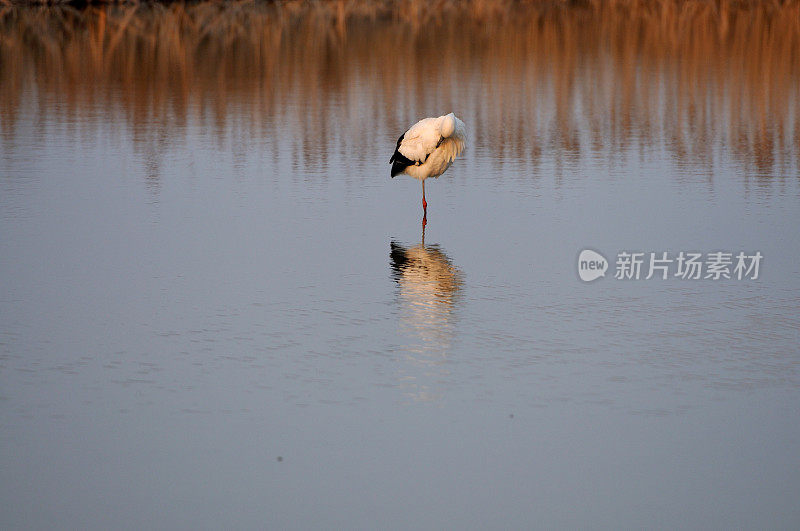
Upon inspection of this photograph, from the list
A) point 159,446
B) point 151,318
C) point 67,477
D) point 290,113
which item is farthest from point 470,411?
point 290,113

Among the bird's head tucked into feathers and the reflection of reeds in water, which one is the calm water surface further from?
the bird's head tucked into feathers

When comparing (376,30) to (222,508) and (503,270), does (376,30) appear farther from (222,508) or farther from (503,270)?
(222,508)

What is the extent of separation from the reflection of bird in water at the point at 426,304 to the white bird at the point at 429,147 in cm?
178

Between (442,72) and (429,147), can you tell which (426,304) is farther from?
(442,72)

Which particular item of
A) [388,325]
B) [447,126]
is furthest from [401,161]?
[388,325]

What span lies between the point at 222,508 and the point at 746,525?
2.21 meters

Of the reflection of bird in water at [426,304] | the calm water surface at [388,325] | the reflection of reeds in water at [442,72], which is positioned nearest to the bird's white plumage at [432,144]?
the calm water surface at [388,325]

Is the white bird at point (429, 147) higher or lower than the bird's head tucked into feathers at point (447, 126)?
lower

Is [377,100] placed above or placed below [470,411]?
above

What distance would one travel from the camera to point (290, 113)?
18.6 metres

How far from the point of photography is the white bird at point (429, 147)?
39.8ft

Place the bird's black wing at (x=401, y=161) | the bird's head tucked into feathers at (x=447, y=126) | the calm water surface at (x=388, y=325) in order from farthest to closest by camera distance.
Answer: the bird's black wing at (x=401, y=161) → the bird's head tucked into feathers at (x=447, y=126) → the calm water surface at (x=388, y=325)

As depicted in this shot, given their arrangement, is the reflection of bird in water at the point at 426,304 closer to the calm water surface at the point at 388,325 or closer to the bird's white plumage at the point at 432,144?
the calm water surface at the point at 388,325

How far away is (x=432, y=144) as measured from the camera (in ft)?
39.8
